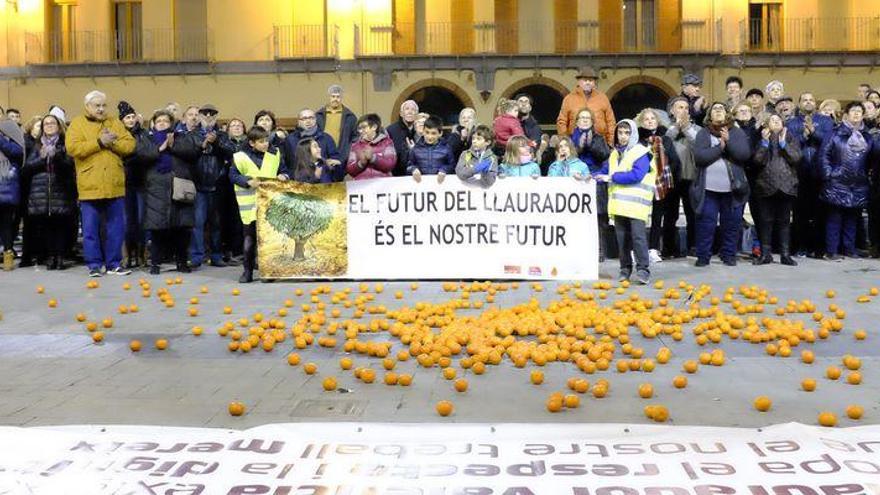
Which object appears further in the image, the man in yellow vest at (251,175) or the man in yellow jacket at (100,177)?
the man in yellow jacket at (100,177)

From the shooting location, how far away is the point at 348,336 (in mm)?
7523

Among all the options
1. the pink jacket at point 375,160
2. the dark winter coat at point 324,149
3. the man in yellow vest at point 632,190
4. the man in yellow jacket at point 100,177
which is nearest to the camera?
the man in yellow vest at point 632,190

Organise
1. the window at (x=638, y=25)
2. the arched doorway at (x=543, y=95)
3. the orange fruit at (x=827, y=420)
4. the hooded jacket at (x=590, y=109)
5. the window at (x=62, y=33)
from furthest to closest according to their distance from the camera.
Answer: the window at (x=62, y=33) < the window at (x=638, y=25) < the arched doorway at (x=543, y=95) < the hooded jacket at (x=590, y=109) < the orange fruit at (x=827, y=420)

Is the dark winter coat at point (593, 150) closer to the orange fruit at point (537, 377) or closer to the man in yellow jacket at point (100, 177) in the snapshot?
the man in yellow jacket at point (100, 177)

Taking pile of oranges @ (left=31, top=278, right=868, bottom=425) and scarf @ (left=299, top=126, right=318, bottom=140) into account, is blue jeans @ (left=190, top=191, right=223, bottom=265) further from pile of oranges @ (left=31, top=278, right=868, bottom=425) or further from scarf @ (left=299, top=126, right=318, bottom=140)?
pile of oranges @ (left=31, top=278, right=868, bottom=425)

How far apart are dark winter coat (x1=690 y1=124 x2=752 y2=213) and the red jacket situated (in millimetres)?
2250

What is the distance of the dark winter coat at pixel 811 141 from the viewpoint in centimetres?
1284

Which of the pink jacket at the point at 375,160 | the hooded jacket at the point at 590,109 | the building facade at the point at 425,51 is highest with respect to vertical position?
the building facade at the point at 425,51

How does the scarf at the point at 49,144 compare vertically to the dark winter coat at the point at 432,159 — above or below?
above

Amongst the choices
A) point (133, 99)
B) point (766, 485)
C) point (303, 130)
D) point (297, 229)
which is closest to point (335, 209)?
point (297, 229)

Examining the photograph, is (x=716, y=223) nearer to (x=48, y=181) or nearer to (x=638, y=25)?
(x=48, y=181)

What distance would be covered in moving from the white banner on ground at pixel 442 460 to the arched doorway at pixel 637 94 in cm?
2714

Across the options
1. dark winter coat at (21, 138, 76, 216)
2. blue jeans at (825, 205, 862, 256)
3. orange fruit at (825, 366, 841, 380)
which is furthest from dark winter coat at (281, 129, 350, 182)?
orange fruit at (825, 366, 841, 380)

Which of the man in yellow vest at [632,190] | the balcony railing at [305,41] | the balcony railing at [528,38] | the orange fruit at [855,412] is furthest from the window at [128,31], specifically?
the orange fruit at [855,412]
